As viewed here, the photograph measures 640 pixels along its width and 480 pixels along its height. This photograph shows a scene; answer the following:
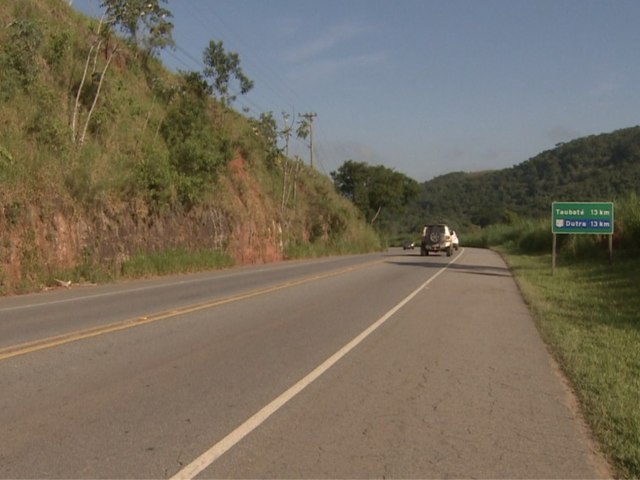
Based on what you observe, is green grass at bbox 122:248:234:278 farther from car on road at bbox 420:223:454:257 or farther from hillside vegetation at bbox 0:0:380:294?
car on road at bbox 420:223:454:257

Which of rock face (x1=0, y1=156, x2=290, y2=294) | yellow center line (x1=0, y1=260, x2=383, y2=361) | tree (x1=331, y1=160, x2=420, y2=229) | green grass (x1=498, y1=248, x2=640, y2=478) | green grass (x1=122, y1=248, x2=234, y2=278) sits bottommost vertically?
green grass (x1=498, y1=248, x2=640, y2=478)

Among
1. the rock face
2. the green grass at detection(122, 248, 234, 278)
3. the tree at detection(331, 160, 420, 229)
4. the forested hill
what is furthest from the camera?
the tree at detection(331, 160, 420, 229)

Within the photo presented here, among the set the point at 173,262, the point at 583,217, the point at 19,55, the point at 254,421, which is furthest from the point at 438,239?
the point at 254,421

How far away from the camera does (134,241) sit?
2666 centimetres

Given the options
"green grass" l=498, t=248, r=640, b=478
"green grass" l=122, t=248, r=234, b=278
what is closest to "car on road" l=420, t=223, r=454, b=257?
"green grass" l=122, t=248, r=234, b=278

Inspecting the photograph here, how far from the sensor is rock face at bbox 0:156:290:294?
20516mm

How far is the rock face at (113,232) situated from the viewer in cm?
2052

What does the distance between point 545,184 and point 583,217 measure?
189 ft

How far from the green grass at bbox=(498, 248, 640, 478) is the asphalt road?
9.9 inches

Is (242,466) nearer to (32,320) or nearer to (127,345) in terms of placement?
(127,345)

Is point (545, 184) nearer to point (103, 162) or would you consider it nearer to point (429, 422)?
point (103, 162)

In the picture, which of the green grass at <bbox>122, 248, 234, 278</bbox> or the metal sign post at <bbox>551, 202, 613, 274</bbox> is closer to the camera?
the green grass at <bbox>122, 248, 234, 278</bbox>

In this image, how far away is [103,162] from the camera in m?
25.9

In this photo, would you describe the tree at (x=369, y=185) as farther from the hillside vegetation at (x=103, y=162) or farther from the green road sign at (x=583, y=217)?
the green road sign at (x=583, y=217)
